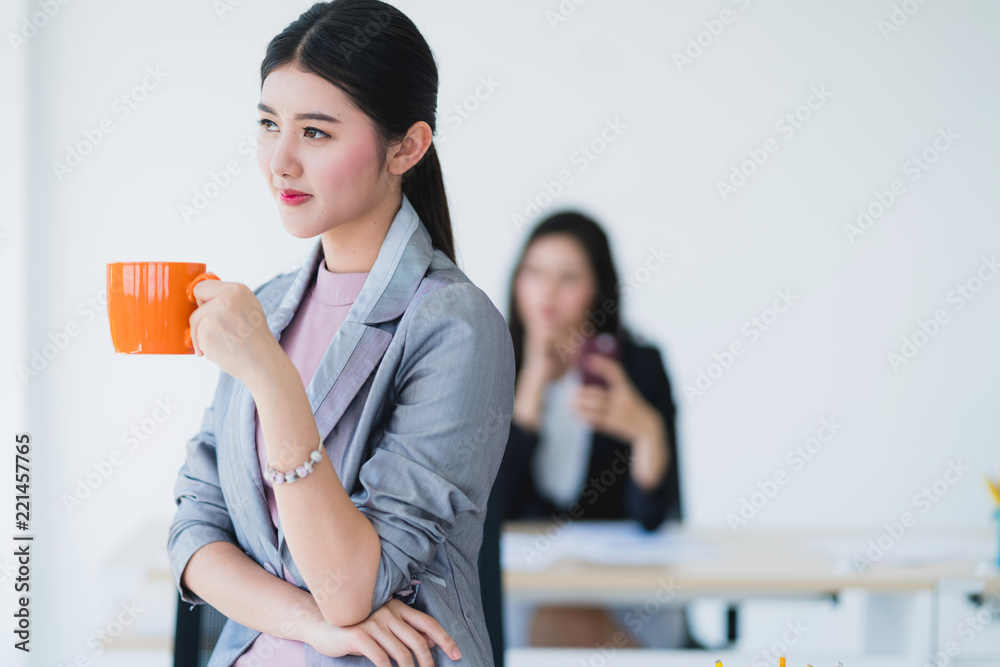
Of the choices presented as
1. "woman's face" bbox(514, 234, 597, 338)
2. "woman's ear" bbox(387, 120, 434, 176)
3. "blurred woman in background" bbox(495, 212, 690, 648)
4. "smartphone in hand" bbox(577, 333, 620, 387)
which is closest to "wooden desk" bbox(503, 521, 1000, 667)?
"blurred woman in background" bbox(495, 212, 690, 648)

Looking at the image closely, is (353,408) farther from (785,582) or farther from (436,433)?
(785,582)

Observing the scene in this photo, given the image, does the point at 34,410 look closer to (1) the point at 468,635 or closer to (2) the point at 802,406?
(1) the point at 468,635

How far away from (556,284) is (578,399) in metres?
0.43

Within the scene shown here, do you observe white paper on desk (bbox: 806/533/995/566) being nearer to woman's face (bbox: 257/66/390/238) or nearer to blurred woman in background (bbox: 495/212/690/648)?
blurred woman in background (bbox: 495/212/690/648)

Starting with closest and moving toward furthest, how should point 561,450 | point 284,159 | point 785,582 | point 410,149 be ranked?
1. point 284,159
2. point 410,149
3. point 785,582
4. point 561,450

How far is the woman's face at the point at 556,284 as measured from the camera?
3090 mm

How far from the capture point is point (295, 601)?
0.97 m

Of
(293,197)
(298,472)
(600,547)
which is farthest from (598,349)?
(298,472)

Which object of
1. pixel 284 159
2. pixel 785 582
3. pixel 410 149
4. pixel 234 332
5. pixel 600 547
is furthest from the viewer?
pixel 600 547

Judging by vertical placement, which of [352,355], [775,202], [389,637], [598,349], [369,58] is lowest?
[598,349]

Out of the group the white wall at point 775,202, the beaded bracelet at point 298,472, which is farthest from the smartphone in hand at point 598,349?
the beaded bracelet at point 298,472

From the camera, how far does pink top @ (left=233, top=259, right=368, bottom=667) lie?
1007 millimetres

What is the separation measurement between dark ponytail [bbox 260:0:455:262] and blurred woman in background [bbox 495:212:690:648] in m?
2.00

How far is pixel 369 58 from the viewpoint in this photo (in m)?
0.99
